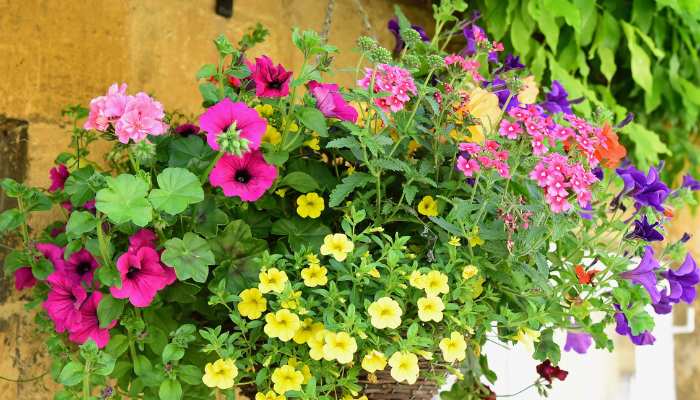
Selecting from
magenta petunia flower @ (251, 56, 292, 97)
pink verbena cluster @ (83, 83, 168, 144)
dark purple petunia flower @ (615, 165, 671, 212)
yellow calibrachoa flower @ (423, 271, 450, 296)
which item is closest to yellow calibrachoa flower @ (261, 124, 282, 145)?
magenta petunia flower @ (251, 56, 292, 97)

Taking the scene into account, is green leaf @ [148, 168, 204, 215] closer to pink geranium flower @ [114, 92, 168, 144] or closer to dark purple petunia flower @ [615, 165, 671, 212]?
pink geranium flower @ [114, 92, 168, 144]

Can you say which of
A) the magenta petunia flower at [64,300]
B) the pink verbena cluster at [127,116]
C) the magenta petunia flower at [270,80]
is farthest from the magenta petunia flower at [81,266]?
the magenta petunia flower at [270,80]

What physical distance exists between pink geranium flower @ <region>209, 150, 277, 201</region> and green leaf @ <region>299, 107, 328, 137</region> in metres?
0.07

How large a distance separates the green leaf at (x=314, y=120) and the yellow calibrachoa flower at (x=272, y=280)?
0.62ft

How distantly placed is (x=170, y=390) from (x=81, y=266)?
8.8 inches

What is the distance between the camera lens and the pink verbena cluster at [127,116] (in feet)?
3.11

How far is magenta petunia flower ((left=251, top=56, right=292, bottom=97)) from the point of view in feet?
3.54

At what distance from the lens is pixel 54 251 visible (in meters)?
1.14

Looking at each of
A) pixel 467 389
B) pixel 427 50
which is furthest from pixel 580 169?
pixel 467 389

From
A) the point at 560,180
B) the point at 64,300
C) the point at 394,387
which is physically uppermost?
the point at 560,180

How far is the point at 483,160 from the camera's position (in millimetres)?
1033

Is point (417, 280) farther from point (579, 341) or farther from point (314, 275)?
point (579, 341)

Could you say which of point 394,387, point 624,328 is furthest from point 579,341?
point 394,387

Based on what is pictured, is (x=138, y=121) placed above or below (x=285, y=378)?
above
